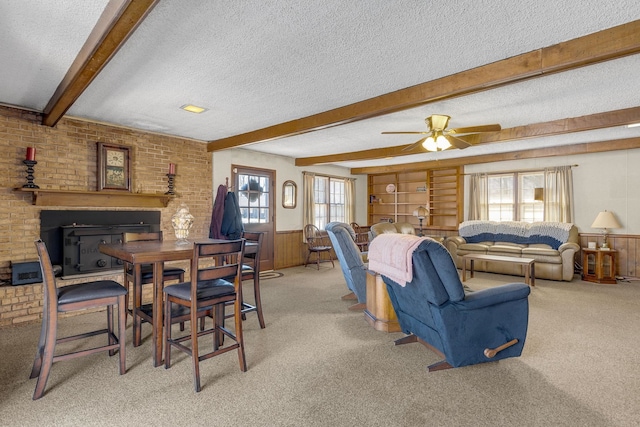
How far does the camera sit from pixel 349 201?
9.23 m

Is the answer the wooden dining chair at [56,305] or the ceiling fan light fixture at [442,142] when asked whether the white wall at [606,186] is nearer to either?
the ceiling fan light fixture at [442,142]

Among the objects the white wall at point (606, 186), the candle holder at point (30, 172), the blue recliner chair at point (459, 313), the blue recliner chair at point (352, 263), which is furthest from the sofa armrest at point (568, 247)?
the candle holder at point (30, 172)

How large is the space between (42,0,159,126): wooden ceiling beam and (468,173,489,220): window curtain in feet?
24.2

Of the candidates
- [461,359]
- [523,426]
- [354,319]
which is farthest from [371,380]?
[354,319]

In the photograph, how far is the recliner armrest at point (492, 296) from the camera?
98.2 inches

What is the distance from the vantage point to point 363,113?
3.63 meters

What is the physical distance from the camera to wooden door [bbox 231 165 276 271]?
6.49 m

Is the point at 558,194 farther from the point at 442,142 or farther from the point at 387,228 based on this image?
the point at 442,142

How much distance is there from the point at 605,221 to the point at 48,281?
7688 mm

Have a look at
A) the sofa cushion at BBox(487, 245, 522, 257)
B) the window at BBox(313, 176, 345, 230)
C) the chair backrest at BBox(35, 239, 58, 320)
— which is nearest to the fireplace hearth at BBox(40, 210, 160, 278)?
the chair backrest at BBox(35, 239, 58, 320)

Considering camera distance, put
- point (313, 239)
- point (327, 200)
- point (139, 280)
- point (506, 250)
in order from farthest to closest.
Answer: point (327, 200) → point (313, 239) → point (506, 250) → point (139, 280)

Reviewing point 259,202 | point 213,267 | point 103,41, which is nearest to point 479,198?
point 259,202

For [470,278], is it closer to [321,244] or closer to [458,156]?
[458,156]

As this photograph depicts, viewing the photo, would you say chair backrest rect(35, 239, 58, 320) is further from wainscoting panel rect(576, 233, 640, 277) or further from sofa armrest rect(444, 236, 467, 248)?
wainscoting panel rect(576, 233, 640, 277)
